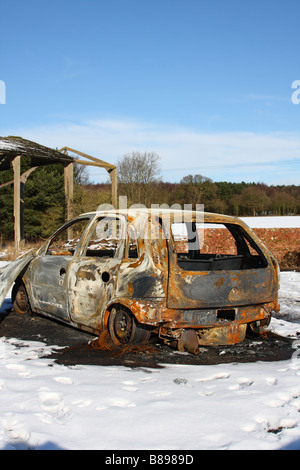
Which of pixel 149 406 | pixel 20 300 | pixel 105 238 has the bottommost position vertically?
pixel 149 406

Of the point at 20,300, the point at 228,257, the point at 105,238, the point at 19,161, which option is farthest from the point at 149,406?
the point at 19,161

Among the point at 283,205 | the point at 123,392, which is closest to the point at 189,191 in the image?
the point at 283,205

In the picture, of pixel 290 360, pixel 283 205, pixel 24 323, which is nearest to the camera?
pixel 290 360

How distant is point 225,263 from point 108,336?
1832 millimetres

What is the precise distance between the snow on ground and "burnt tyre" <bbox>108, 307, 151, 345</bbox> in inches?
18.7

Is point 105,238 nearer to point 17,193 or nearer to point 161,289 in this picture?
point 17,193

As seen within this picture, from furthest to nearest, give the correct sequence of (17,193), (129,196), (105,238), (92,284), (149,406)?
(129,196) → (105,238) → (17,193) → (92,284) → (149,406)

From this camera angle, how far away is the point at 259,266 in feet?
18.2

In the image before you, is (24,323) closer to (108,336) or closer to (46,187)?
(108,336)

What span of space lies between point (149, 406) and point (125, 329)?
1515 mm

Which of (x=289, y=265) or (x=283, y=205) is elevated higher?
(x=283, y=205)

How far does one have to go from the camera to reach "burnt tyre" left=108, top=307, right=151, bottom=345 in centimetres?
459

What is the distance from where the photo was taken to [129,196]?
4212 centimetres

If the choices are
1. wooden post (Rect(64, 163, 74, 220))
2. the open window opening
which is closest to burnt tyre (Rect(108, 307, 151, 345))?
the open window opening
